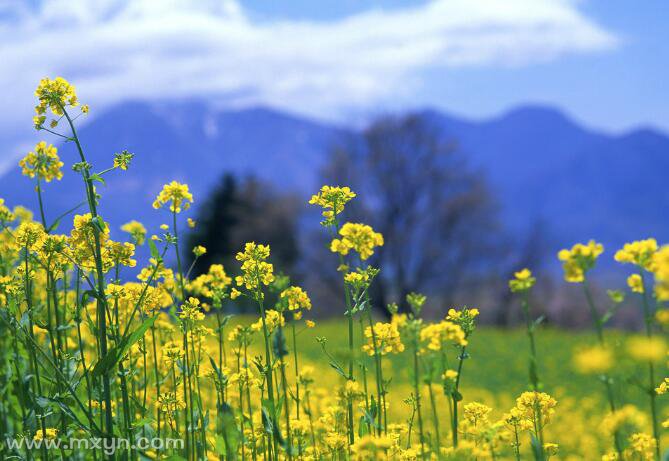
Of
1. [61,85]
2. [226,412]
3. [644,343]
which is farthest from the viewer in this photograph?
[61,85]

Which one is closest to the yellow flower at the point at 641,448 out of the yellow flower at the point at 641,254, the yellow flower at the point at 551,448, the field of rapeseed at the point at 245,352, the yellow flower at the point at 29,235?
the field of rapeseed at the point at 245,352

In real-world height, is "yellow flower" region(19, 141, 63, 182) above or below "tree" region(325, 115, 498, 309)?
below

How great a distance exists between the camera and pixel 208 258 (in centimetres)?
4588

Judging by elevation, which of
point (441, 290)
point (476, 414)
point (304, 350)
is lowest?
point (476, 414)

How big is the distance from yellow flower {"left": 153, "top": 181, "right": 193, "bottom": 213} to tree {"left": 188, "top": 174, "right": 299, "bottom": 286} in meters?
38.2

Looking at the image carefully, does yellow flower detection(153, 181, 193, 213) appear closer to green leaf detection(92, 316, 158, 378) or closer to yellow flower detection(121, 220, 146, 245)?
yellow flower detection(121, 220, 146, 245)

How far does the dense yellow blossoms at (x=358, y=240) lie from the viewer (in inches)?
113

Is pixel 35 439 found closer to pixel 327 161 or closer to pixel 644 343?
pixel 644 343

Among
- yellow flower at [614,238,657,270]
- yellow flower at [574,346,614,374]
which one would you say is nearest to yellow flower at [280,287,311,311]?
yellow flower at [614,238,657,270]

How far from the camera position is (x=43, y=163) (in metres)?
3.88

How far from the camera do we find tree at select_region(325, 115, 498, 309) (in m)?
35.8

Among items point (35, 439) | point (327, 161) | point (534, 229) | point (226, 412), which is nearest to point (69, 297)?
point (35, 439)

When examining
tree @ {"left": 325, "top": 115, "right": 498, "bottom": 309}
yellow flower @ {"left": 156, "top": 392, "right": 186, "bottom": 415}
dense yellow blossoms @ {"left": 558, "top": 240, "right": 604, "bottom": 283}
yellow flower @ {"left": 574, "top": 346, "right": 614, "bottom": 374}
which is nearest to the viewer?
yellow flower @ {"left": 574, "top": 346, "right": 614, "bottom": 374}

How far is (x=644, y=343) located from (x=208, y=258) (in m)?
45.0
